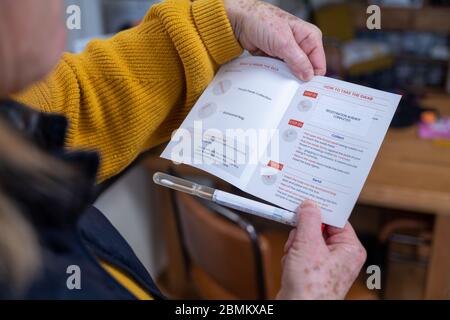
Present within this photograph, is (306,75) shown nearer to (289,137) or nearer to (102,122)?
(289,137)

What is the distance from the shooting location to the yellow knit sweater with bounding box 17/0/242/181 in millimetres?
585

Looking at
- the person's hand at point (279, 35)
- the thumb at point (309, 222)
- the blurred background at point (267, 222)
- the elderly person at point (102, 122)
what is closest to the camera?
the elderly person at point (102, 122)

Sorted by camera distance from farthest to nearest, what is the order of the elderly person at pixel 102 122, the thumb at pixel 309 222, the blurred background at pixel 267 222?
the blurred background at pixel 267 222 → the thumb at pixel 309 222 → the elderly person at pixel 102 122

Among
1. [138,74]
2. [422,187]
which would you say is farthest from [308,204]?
[422,187]

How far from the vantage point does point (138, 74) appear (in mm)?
606

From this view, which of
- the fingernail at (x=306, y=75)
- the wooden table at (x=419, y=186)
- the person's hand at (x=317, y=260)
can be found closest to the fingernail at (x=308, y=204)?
the person's hand at (x=317, y=260)

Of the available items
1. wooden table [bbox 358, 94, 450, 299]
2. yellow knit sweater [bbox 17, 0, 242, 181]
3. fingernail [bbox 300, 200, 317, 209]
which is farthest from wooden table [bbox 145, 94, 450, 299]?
→ fingernail [bbox 300, 200, 317, 209]

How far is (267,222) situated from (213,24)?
0.80 meters

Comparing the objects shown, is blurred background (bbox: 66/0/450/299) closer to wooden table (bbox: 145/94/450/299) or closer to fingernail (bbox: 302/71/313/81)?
wooden table (bbox: 145/94/450/299)

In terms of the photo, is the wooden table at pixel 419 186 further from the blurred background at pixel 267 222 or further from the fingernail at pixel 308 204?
the fingernail at pixel 308 204

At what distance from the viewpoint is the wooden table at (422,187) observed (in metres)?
1.08

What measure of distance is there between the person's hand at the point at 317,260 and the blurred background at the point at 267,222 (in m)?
0.35

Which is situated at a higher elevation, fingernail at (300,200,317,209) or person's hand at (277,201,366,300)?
fingernail at (300,200,317,209)

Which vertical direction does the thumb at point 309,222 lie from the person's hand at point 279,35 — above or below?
below
